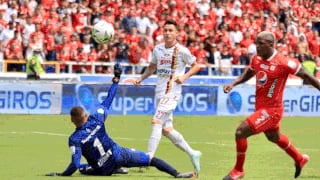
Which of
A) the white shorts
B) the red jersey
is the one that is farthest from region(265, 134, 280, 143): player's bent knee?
the white shorts

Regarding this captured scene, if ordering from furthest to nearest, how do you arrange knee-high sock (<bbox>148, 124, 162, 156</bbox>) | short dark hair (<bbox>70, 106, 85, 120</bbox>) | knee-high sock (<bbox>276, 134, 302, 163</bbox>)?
1. knee-high sock (<bbox>148, 124, 162, 156</bbox>)
2. knee-high sock (<bbox>276, 134, 302, 163</bbox>)
3. short dark hair (<bbox>70, 106, 85, 120</bbox>)

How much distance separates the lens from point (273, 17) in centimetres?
3581

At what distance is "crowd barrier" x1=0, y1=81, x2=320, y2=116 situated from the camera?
27828 mm

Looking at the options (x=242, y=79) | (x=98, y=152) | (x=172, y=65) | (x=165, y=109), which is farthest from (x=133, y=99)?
→ (x=98, y=152)

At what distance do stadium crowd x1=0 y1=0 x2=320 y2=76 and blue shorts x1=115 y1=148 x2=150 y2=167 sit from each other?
15.7 meters

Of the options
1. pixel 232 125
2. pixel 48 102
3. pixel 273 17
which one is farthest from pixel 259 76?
pixel 273 17

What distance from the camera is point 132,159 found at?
13734mm

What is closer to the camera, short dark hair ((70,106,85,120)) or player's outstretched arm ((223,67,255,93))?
short dark hair ((70,106,85,120))

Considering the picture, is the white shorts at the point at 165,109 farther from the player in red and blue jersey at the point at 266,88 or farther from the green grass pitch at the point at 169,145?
the player in red and blue jersey at the point at 266,88

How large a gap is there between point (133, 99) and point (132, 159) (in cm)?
1519

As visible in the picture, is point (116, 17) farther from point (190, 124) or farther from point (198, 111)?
point (190, 124)

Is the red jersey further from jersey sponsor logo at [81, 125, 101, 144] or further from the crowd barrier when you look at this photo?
the crowd barrier

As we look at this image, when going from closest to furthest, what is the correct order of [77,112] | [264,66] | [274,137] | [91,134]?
[77,112] < [91,134] < [264,66] < [274,137]

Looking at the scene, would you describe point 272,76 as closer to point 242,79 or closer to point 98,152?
point 242,79
